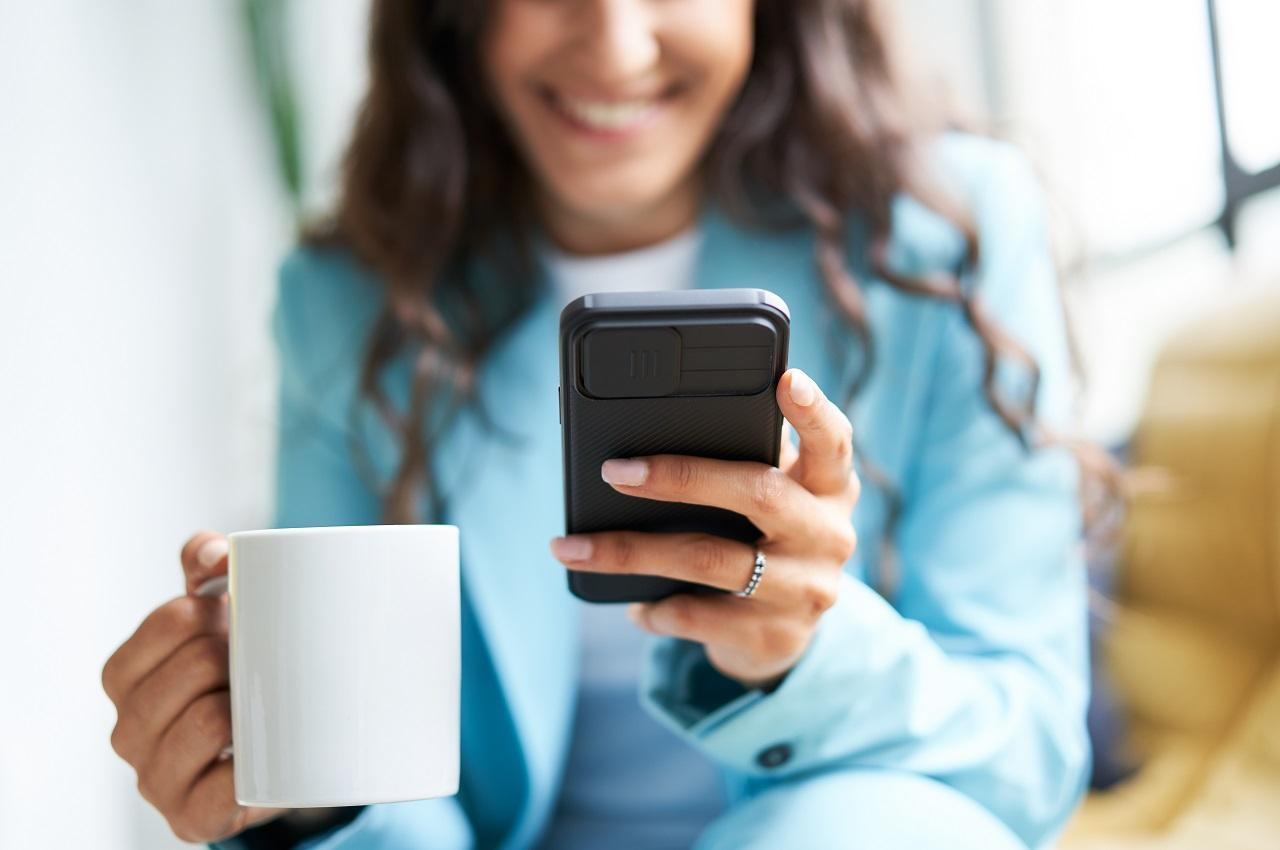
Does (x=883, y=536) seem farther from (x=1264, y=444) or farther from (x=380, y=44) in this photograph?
(x=380, y=44)

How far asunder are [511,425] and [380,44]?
39cm

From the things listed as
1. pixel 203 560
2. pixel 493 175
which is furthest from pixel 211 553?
pixel 493 175

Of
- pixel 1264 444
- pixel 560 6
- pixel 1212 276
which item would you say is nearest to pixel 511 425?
pixel 560 6

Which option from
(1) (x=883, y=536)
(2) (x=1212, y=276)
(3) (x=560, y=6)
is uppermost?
(3) (x=560, y=6)

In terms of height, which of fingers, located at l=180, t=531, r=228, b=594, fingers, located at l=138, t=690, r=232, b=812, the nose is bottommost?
fingers, located at l=138, t=690, r=232, b=812

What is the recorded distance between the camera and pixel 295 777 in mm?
485

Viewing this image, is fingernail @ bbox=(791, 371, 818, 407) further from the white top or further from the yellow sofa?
the yellow sofa

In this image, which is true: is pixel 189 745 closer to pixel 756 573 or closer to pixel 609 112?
pixel 756 573

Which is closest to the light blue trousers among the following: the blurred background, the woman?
the woman

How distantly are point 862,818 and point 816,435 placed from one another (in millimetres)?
231

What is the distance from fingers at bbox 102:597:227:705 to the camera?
54 centimetres

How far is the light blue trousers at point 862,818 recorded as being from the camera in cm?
57

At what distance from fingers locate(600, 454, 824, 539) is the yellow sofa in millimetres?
575

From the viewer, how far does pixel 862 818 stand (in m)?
0.58
